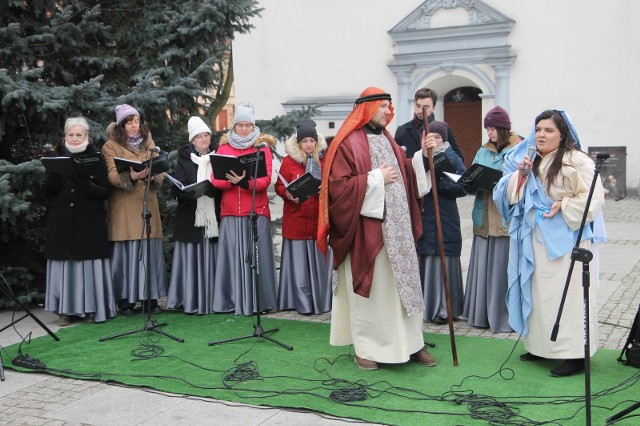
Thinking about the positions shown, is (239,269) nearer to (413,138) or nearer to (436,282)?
(436,282)

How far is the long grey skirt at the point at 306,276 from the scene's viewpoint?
24.6 ft

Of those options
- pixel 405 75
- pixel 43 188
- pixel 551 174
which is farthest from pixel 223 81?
pixel 405 75

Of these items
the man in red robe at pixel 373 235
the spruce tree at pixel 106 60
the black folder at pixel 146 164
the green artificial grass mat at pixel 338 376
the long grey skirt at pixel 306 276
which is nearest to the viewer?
the green artificial grass mat at pixel 338 376

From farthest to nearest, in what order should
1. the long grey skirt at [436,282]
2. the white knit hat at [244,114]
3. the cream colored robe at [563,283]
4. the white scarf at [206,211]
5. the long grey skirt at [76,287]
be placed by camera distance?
1. the white scarf at [206,211]
2. the white knit hat at [244,114]
3. the long grey skirt at [76,287]
4. the long grey skirt at [436,282]
5. the cream colored robe at [563,283]

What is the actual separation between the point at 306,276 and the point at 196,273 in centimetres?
117

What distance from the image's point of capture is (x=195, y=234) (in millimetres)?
7504

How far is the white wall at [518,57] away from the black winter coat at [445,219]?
1345 centimetres

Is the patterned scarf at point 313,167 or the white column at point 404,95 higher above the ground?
the white column at point 404,95

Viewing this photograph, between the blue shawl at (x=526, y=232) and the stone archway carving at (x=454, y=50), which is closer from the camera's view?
the blue shawl at (x=526, y=232)

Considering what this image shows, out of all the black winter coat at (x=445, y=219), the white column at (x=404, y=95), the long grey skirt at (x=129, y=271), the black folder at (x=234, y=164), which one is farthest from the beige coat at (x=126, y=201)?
the white column at (x=404, y=95)

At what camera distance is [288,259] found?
7590mm

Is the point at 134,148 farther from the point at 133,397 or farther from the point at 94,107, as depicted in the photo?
the point at 133,397

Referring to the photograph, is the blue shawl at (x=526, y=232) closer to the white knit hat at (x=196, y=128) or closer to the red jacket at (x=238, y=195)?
the red jacket at (x=238, y=195)

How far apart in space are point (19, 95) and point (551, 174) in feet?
17.0
